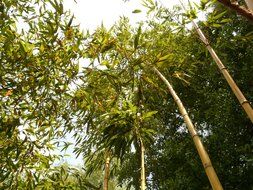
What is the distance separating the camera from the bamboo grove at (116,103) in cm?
329

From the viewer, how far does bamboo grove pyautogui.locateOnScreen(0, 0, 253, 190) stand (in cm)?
329

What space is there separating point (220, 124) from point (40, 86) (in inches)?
184

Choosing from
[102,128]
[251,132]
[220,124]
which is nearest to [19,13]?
[102,128]

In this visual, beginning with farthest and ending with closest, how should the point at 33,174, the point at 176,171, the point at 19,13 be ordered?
the point at 176,171, the point at 33,174, the point at 19,13

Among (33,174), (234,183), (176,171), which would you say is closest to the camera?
(33,174)

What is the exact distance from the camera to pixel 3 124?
3.39m

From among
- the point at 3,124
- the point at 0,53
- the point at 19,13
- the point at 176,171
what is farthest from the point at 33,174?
the point at 176,171

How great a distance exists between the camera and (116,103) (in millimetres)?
4215

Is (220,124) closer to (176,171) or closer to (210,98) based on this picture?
(210,98)

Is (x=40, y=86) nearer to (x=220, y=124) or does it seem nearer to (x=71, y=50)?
(x=71, y=50)

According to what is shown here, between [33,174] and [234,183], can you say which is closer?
[33,174]

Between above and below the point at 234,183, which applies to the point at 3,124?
below

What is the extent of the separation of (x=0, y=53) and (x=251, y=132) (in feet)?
17.8

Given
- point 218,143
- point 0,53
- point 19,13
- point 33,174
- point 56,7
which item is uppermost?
point 218,143
